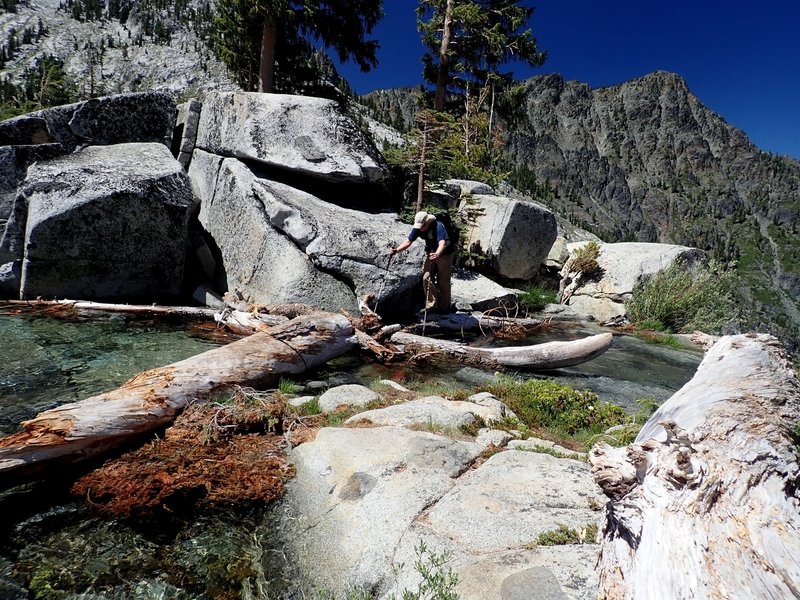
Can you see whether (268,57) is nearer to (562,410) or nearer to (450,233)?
(450,233)

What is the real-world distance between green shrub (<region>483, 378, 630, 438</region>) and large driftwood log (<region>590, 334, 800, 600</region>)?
2840 mm

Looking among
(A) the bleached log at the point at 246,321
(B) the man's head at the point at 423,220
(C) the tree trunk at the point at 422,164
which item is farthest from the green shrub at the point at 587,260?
(A) the bleached log at the point at 246,321

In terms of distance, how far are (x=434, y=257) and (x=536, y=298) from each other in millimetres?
6941

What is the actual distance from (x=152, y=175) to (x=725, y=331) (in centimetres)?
1993

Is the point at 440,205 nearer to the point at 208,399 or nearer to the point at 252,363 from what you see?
the point at 252,363

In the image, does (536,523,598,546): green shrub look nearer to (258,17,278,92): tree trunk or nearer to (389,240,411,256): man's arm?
(389,240,411,256): man's arm

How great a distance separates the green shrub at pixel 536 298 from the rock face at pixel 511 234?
99 centimetres

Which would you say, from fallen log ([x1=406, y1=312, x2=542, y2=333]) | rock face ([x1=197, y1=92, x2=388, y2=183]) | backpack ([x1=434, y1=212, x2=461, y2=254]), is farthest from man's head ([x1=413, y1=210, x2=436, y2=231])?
rock face ([x1=197, y1=92, x2=388, y2=183])

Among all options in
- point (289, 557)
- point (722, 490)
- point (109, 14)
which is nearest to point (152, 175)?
point (289, 557)

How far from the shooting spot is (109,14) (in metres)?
174

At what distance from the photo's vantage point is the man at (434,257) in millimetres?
11188

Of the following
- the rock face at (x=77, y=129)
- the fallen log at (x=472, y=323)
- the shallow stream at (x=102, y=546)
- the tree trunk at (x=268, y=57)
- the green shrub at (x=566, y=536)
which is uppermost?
the tree trunk at (x=268, y=57)

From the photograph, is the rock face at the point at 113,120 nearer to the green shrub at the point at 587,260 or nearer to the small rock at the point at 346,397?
the small rock at the point at 346,397

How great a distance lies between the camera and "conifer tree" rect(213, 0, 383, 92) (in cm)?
1758
